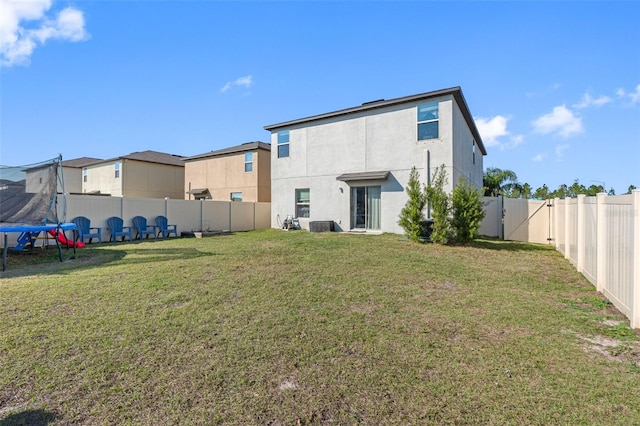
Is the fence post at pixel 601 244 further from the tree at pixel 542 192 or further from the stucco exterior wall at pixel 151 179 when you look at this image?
the stucco exterior wall at pixel 151 179

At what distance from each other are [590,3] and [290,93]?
434 inches

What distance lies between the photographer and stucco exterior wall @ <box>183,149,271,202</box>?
2086 cm

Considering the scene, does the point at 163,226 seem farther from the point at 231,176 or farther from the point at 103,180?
the point at 103,180

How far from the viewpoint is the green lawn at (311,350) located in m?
2.44

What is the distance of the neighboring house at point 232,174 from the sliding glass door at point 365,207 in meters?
7.68

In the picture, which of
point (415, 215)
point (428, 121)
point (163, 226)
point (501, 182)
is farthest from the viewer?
point (501, 182)

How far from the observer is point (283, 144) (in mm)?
18375

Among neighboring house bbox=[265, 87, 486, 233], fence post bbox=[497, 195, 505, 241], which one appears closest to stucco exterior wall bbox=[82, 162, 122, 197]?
neighboring house bbox=[265, 87, 486, 233]

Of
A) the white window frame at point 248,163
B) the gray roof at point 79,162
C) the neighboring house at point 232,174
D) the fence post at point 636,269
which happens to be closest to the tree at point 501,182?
the neighboring house at point 232,174

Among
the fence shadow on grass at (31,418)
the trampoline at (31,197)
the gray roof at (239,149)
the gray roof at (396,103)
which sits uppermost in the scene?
the gray roof at (396,103)

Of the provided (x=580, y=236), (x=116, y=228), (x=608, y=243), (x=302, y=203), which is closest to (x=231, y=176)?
(x=302, y=203)

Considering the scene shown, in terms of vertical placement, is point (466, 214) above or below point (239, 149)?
below

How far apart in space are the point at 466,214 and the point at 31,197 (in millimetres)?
13612

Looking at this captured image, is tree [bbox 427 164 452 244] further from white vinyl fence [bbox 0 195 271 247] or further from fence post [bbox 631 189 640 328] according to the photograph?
white vinyl fence [bbox 0 195 271 247]
